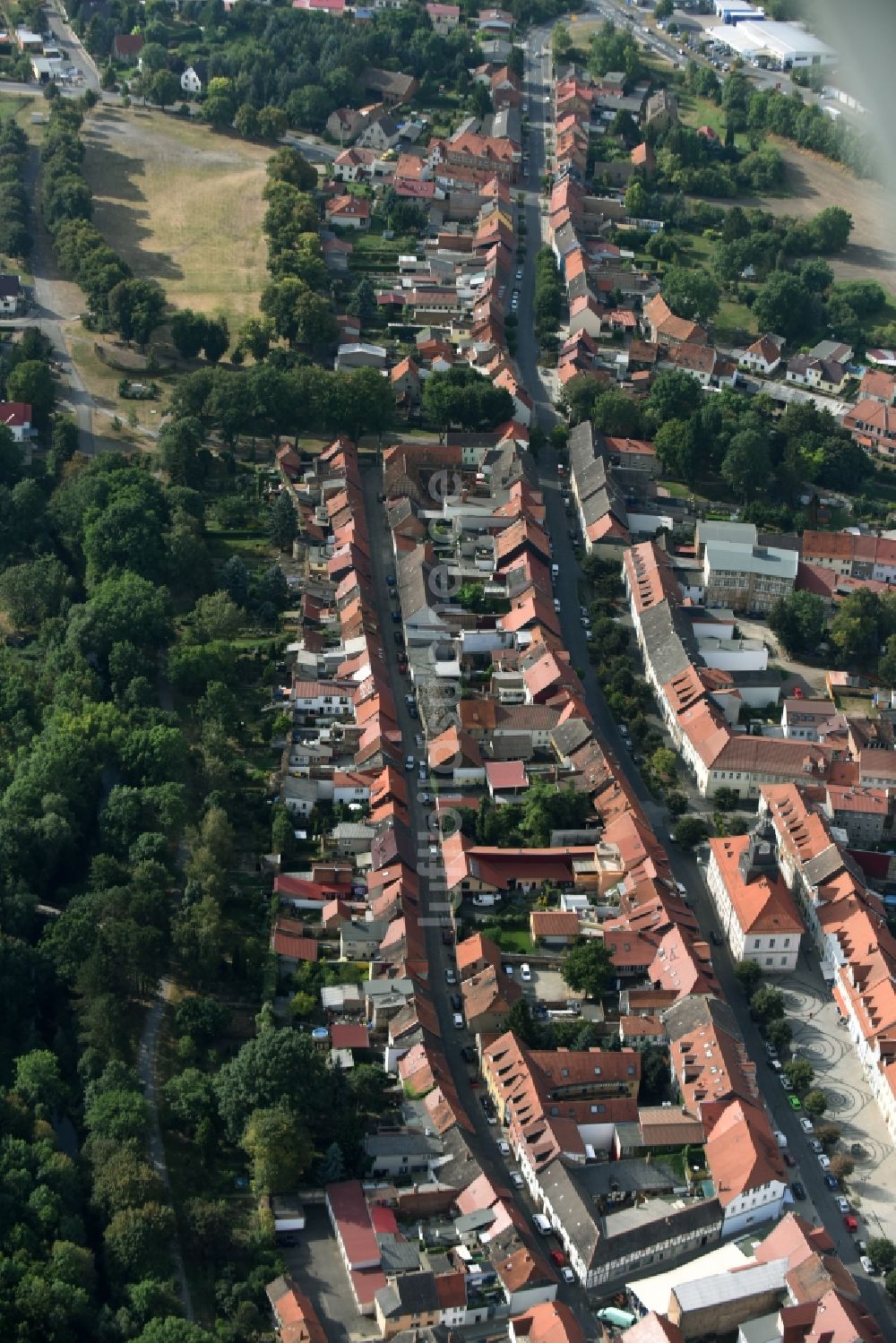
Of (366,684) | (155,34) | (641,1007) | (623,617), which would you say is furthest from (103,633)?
(155,34)

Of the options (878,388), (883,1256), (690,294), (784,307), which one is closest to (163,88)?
(690,294)

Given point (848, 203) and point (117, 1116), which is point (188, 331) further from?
point (117, 1116)

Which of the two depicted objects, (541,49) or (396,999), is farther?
(541,49)

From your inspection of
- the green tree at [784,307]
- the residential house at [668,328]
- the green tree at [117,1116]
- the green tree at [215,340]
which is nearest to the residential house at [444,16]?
the residential house at [668,328]

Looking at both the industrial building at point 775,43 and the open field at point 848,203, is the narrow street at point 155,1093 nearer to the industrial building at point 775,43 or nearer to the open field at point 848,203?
the open field at point 848,203

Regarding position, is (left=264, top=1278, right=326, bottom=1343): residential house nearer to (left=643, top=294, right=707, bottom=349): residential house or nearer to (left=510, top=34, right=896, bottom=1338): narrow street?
(left=510, top=34, right=896, bottom=1338): narrow street

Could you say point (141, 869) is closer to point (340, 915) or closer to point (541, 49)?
point (340, 915)
